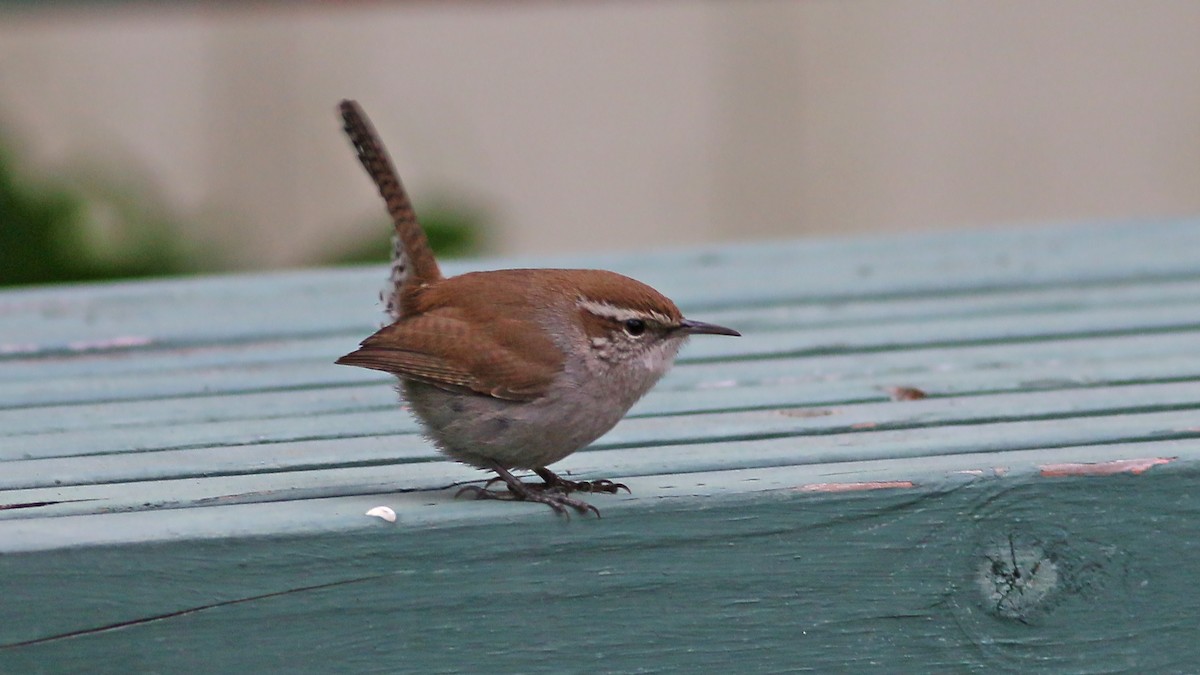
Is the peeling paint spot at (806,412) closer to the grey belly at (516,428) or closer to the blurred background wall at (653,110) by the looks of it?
the grey belly at (516,428)

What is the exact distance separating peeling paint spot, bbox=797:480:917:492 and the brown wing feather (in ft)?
2.33

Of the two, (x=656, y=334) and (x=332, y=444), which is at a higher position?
(x=656, y=334)

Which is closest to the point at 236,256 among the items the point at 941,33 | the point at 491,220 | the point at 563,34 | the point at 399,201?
the point at 491,220

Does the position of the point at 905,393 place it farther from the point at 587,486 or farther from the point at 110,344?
the point at 110,344

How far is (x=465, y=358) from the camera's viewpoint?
126 inches

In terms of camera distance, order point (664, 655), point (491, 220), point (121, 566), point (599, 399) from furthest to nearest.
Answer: point (491, 220) < point (599, 399) < point (664, 655) < point (121, 566)

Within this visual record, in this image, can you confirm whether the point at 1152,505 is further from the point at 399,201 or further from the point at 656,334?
the point at 399,201

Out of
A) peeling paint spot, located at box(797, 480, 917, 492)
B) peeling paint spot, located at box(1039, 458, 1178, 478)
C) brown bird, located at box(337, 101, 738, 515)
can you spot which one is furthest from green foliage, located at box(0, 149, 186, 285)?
peeling paint spot, located at box(1039, 458, 1178, 478)

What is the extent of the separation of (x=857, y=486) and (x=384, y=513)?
82 centimetres

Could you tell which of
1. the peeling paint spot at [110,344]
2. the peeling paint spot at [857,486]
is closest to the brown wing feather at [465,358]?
the peeling paint spot at [857,486]

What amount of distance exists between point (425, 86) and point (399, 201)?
20.3 ft

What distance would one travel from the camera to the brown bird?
309cm

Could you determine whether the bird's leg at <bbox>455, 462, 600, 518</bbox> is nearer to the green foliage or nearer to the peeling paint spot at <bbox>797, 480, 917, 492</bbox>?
the peeling paint spot at <bbox>797, 480, 917, 492</bbox>

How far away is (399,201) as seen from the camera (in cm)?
391
